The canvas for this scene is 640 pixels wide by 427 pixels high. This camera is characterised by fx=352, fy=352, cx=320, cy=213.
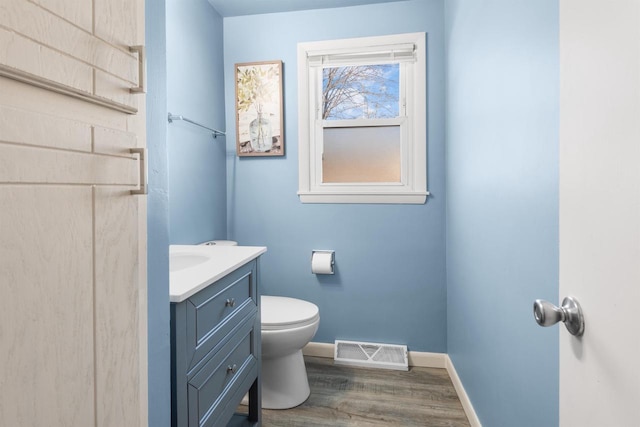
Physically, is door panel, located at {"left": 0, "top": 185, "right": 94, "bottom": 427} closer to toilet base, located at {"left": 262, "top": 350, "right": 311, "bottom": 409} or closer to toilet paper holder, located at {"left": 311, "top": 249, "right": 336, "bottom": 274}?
toilet base, located at {"left": 262, "top": 350, "right": 311, "bottom": 409}

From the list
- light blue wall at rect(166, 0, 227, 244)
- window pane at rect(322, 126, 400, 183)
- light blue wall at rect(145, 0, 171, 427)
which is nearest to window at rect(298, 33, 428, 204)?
window pane at rect(322, 126, 400, 183)

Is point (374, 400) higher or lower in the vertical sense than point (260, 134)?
lower

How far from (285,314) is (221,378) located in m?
0.66

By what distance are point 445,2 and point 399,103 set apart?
2.12ft

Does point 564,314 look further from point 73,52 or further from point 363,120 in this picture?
point 363,120

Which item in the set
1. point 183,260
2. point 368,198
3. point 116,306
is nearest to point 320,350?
point 368,198

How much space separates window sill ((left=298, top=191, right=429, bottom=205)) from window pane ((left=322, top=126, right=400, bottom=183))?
13 cm

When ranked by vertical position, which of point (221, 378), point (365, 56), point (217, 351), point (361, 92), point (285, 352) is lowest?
point (285, 352)

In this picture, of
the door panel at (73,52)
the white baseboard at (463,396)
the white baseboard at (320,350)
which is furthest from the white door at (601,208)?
the white baseboard at (320,350)

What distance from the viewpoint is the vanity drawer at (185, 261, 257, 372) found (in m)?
1.04

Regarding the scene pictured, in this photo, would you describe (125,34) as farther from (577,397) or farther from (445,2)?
(445,2)

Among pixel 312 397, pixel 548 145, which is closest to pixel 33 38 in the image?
pixel 548 145

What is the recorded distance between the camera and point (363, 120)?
237 cm

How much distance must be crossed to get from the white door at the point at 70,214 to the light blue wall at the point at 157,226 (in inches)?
4.4
